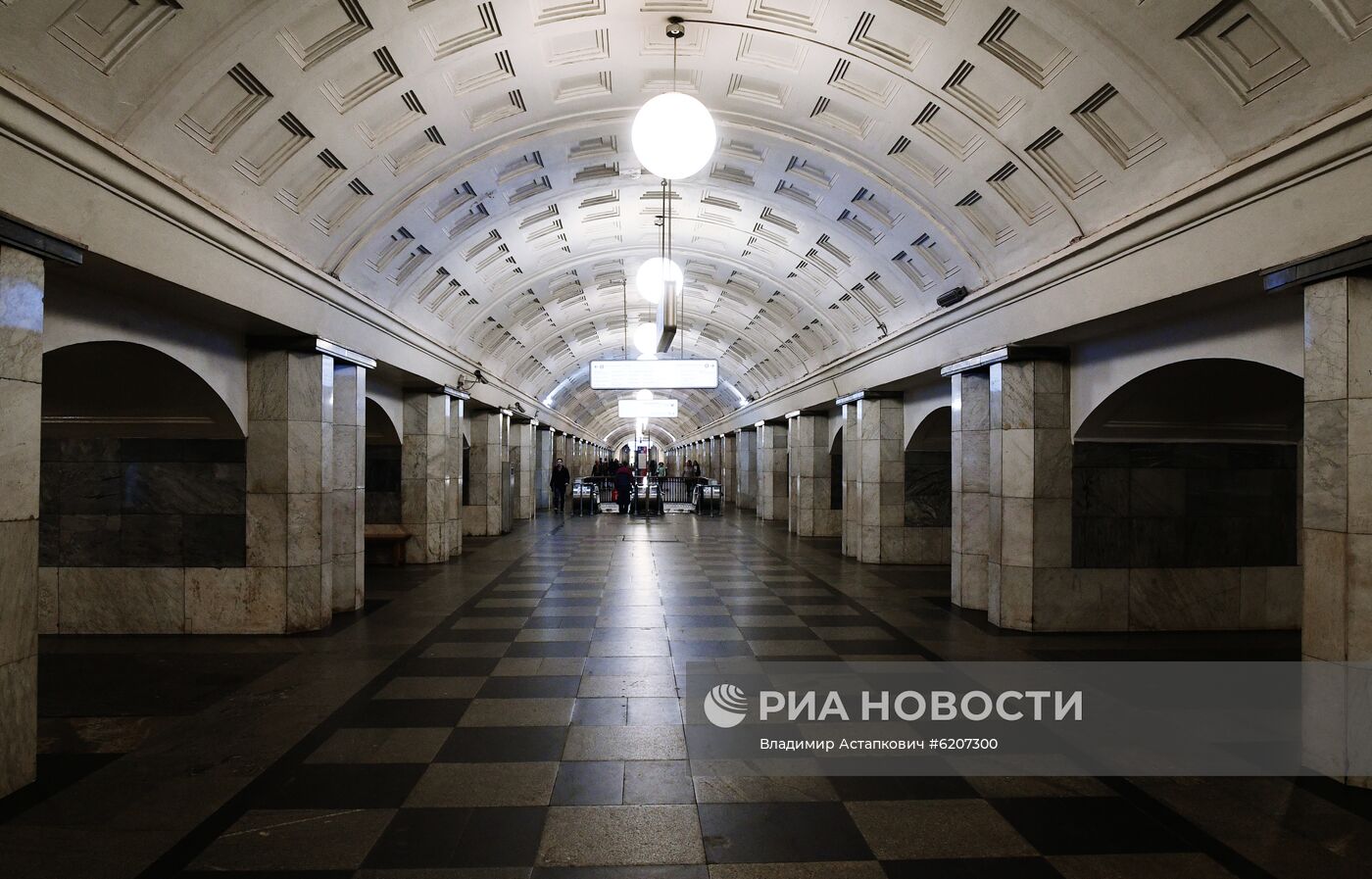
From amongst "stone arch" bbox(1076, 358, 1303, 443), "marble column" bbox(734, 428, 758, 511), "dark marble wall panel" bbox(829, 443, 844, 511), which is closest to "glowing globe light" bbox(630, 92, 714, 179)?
"stone arch" bbox(1076, 358, 1303, 443)

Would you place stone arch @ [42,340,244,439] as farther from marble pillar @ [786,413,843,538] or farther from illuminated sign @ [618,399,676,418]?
illuminated sign @ [618,399,676,418]

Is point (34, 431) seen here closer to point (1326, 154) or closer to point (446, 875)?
point (446, 875)

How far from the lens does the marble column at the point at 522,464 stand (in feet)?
69.2

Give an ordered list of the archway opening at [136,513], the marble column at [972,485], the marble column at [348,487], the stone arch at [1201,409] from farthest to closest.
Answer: the marble column at [972,485] < the marble column at [348,487] < the archway opening at [136,513] < the stone arch at [1201,409]

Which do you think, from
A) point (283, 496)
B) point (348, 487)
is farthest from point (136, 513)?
point (348, 487)

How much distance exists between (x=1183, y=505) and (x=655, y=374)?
1153 cm

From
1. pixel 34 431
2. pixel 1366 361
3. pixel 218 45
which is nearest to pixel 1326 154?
pixel 1366 361

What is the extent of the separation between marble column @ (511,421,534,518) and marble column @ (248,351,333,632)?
43.0 ft

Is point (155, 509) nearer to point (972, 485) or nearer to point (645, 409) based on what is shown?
point (972, 485)

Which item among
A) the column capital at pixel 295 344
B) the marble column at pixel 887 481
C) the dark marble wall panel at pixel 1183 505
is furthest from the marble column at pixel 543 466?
the dark marble wall panel at pixel 1183 505

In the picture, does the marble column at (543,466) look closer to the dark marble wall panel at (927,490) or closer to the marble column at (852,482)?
the marble column at (852,482)

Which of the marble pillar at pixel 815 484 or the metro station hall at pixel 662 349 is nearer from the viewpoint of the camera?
the metro station hall at pixel 662 349

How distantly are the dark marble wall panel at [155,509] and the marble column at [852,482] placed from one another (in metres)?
9.37

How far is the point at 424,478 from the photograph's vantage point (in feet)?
41.4
